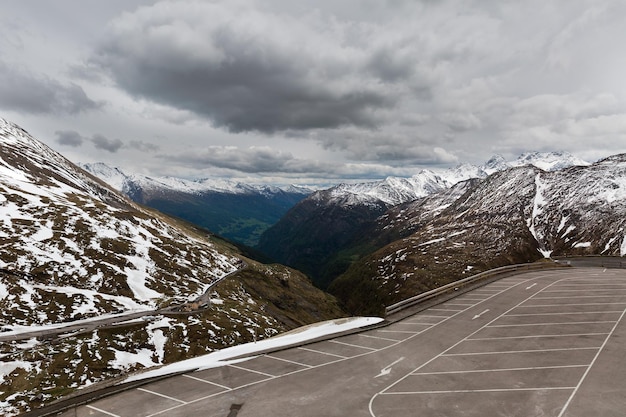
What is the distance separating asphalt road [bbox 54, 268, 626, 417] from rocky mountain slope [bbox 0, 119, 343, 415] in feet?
42.8

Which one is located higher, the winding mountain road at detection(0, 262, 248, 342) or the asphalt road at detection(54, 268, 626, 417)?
the winding mountain road at detection(0, 262, 248, 342)

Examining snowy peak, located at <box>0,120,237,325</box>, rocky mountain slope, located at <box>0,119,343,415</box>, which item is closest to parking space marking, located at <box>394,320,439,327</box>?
rocky mountain slope, located at <box>0,119,343,415</box>

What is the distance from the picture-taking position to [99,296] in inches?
3204

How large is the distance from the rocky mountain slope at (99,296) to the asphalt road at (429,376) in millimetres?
13049

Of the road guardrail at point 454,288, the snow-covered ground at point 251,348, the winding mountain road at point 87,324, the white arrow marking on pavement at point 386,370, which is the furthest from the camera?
the winding mountain road at point 87,324

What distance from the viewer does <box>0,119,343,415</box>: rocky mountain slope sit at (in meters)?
53.5

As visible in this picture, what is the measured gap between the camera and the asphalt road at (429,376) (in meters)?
17.7

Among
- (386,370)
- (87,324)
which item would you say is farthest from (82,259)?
(386,370)

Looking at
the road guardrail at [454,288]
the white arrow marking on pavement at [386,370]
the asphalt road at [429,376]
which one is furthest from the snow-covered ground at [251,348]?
the white arrow marking on pavement at [386,370]

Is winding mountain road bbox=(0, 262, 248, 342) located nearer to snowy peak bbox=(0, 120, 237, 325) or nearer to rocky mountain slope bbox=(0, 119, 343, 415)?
rocky mountain slope bbox=(0, 119, 343, 415)

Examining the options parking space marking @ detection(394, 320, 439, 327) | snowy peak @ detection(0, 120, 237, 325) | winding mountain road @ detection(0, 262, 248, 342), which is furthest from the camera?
snowy peak @ detection(0, 120, 237, 325)

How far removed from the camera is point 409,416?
1692cm

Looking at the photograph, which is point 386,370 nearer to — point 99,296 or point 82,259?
point 99,296

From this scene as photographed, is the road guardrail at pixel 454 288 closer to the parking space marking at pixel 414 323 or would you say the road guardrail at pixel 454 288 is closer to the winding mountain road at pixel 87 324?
the parking space marking at pixel 414 323
